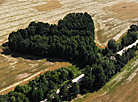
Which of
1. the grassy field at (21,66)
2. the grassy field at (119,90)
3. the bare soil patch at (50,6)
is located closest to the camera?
the grassy field at (119,90)

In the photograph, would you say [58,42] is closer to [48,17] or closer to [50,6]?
[48,17]

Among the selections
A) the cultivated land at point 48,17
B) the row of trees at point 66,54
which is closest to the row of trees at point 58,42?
the row of trees at point 66,54

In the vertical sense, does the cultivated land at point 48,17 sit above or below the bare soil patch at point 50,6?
below

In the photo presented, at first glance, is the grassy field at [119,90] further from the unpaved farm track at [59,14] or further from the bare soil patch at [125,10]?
the bare soil patch at [125,10]

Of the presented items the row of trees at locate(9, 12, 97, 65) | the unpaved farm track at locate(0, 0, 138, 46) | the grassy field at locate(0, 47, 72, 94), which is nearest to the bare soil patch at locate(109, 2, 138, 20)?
the unpaved farm track at locate(0, 0, 138, 46)

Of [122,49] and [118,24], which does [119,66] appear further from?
[118,24]

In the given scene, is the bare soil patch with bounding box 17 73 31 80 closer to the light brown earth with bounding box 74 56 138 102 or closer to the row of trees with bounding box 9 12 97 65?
the row of trees with bounding box 9 12 97 65

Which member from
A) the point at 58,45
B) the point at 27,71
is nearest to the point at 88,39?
the point at 58,45

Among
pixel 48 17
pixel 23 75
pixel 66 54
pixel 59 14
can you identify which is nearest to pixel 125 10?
pixel 59 14
